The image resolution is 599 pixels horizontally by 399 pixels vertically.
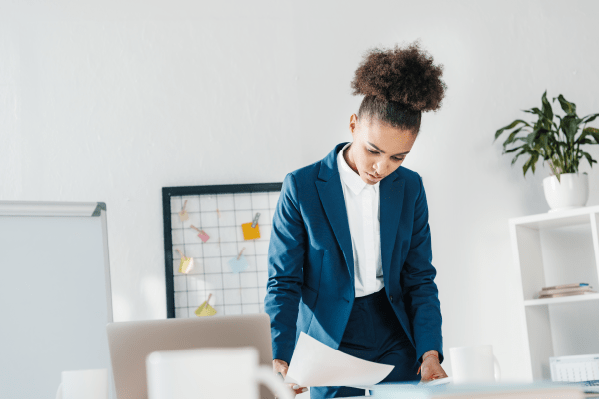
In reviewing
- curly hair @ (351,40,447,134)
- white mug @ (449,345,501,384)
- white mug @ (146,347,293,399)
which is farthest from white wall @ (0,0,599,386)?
white mug @ (146,347,293,399)

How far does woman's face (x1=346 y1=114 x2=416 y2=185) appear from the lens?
144 centimetres

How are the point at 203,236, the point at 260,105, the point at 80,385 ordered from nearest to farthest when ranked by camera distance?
the point at 80,385
the point at 203,236
the point at 260,105

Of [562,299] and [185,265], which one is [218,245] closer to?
[185,265]

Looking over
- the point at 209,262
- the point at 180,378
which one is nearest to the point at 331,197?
the point at 180,378

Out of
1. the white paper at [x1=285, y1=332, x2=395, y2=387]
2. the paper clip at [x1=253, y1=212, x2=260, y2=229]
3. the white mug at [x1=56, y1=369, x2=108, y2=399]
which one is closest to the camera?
the white mug at [x1=56, y1=369, x2=108, y2=399]

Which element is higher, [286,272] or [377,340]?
[286,272]

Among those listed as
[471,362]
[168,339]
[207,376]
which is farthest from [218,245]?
[207,376]

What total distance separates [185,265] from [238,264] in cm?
23

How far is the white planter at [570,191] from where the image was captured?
96.1 inches

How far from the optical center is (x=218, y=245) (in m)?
2.66

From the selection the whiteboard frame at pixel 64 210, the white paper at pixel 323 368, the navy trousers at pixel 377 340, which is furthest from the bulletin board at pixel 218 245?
the white paper at pixel 323 368

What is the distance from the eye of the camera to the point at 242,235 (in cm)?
268

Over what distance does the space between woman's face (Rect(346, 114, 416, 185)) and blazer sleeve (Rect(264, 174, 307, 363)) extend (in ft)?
0.64

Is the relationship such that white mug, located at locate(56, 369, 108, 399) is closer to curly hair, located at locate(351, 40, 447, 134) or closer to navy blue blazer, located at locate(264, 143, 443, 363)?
navy blue blazer, located at locate(264, 143, 443, 363)
